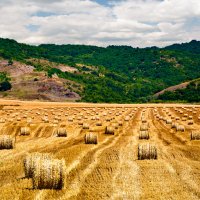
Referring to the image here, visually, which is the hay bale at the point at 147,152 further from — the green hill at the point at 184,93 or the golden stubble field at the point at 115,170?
the green hill at the point at 184,93

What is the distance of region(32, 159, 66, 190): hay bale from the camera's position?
48.4 ft

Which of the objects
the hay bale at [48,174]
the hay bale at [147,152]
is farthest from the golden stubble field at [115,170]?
the hay bale at [48,174]

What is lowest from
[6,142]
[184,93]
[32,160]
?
[184,93]

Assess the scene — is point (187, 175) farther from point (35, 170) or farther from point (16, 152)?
point (16, 152)

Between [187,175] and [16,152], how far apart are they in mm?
11207

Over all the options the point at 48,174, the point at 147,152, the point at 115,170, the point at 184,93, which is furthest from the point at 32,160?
the point at 184,93

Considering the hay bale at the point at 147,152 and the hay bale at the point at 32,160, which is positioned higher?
the hay bale at the point at 32,160

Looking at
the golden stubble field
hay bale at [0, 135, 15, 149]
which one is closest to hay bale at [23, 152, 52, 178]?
the golden stubble field

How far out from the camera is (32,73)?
18875 cm

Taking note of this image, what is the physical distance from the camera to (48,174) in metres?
14.7

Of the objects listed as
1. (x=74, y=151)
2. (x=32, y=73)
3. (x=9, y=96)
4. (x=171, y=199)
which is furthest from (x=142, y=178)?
(x=32, y=73)

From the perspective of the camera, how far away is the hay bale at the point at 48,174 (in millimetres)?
14758

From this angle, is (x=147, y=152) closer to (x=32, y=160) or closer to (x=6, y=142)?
(x=32, y=160)

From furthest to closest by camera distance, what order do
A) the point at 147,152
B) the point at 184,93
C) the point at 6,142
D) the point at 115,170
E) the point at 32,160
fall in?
the point at 184,93 < the point at 6,142 < the point at 147,152 < the point at 115,170 < the point at 32,160
